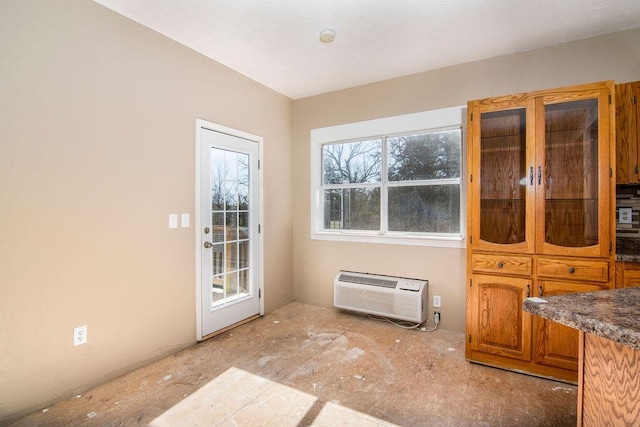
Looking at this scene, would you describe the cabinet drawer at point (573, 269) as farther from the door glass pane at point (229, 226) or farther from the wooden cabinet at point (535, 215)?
the door glass pane at point (229, 226)

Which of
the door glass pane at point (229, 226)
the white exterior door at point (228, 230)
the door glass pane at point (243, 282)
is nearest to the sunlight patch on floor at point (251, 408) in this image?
the white exterior door at point (228, 230)

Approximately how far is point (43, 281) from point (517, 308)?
3379 mm

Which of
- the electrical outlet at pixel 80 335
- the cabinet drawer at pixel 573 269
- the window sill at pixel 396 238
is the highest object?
the window sill at pixel 396 238

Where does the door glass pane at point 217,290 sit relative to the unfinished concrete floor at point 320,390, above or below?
above

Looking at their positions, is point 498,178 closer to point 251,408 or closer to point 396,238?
point 396,238

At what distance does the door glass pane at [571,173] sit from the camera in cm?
227

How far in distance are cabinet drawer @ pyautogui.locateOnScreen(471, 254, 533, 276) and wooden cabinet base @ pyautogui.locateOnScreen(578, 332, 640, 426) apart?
Result: 1.36m

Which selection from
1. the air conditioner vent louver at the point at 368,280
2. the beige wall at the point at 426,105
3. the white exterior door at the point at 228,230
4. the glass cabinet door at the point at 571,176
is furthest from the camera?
the air conditioner vent louver at the point at 368,280

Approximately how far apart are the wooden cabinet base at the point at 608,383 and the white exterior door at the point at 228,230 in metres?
2.80

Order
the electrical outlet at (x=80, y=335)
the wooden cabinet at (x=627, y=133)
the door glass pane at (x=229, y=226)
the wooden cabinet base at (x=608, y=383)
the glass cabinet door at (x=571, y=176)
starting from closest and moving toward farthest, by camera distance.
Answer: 1. the wooden cabinet base at (x=608, y=383)
2. the electrical outlet at (x=80, y=335)
3. the glass cabinet door at (x=571, y=176)
4. the wooden cabinet at (x=627, y=133)
5. the door glass pane at (x=229, y=226)

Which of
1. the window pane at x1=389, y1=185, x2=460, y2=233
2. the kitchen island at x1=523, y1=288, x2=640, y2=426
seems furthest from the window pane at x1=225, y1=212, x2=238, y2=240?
the kitchen island at x1=523, y1=288, x2=640, y2=426

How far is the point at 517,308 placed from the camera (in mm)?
2408

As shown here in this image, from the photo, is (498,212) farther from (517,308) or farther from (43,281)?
(43,281)

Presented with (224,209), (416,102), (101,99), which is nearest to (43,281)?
(101,99)
